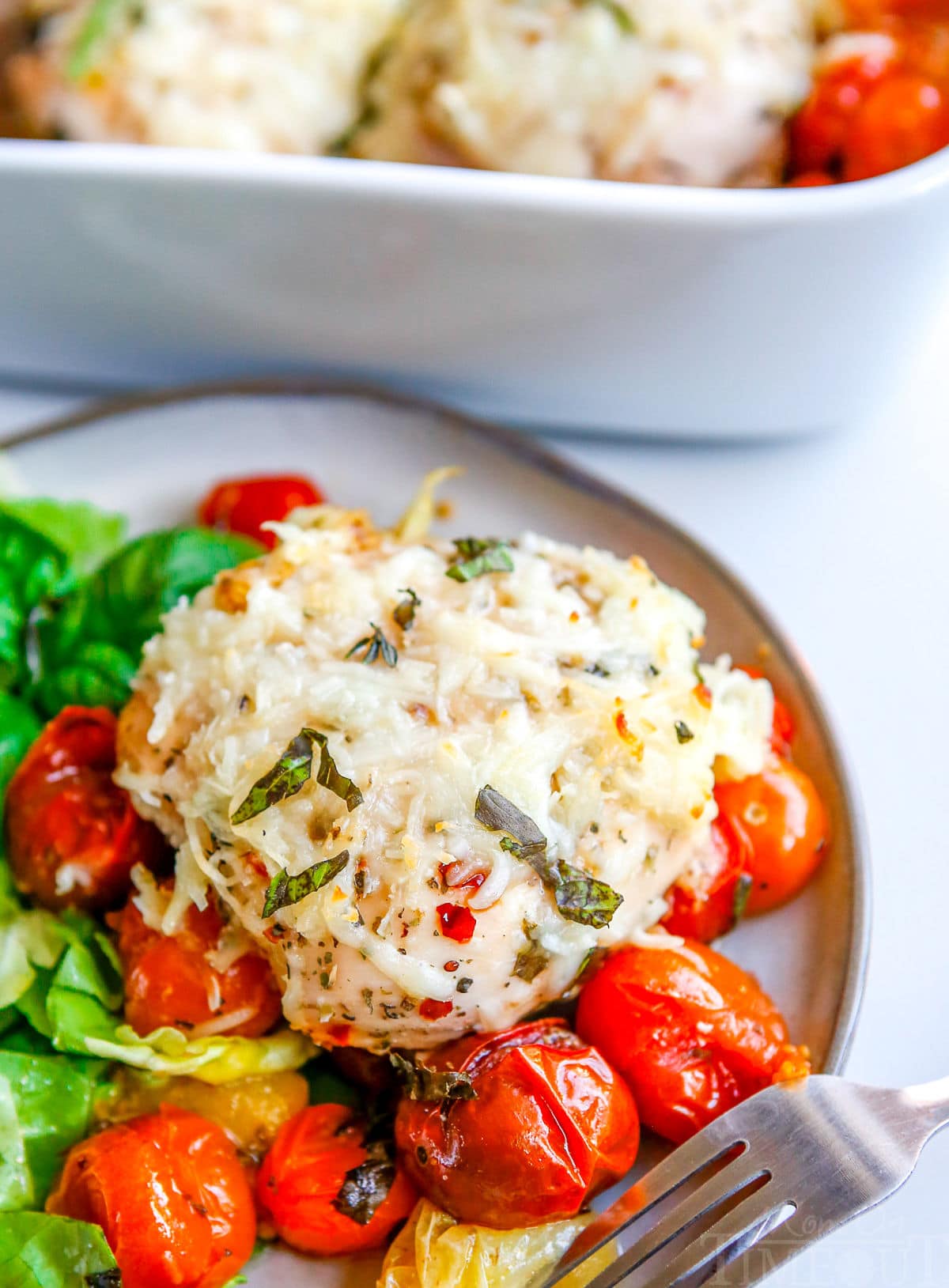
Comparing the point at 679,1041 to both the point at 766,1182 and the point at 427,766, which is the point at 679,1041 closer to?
the point at 766,1182

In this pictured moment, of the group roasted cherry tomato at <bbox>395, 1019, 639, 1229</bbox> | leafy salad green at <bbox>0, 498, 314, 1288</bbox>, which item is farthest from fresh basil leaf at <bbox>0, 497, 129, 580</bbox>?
roasted cherry tomato at <bbox>395, 1019, 639, 1229</bbox>

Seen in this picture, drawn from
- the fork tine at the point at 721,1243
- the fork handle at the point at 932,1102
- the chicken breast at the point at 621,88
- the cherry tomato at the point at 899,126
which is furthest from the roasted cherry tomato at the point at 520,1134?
the cherry tomato at the point at 899,126

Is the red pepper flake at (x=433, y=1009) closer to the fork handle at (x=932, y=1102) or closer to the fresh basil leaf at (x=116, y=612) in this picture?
the fork handle at (x=932, y=1102)

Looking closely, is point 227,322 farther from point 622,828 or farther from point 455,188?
point 622,828

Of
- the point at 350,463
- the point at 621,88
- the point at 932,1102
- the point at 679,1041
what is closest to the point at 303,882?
the point at 679,1041

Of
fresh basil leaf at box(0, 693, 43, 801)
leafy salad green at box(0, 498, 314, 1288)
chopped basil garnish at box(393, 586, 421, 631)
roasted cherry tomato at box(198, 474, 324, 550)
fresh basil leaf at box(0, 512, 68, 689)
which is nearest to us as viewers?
leafy salad green at box(0, 498, 314, 1288)

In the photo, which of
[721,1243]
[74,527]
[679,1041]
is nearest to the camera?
[721,1243]

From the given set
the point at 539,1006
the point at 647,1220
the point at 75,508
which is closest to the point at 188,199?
the point at 75,508

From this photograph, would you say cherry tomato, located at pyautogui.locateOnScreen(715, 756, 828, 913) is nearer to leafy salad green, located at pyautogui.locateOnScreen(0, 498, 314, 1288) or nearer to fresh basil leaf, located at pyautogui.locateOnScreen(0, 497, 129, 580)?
leafy salad green, located at pyautogui.locateOnScreen(0, 498, 314, 1288)
